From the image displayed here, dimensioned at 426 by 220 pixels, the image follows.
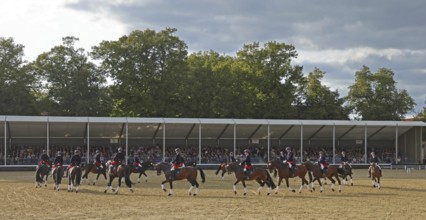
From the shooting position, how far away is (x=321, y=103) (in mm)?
68250

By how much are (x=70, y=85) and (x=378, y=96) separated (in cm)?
3775

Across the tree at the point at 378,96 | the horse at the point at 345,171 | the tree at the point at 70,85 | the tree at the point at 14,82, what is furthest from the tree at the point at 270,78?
the horse at the point at 345,171

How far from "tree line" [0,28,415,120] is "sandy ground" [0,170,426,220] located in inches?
1155

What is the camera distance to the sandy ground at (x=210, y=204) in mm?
17875

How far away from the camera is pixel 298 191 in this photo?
27625 mm

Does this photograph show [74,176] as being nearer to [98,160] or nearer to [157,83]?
[98,160]

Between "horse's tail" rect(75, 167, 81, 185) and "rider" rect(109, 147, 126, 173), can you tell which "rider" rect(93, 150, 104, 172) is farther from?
"horse's tail" rect(75, 167, 81, 185)

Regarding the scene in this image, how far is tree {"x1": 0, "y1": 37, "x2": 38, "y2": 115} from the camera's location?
5588 centimetres

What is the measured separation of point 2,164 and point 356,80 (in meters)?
44.9

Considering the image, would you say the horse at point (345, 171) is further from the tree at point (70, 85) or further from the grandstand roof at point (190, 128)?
the tree at point (70, 85)

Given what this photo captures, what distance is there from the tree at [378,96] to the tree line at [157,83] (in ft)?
12.3

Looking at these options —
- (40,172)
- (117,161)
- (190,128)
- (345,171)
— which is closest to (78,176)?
(117,161)

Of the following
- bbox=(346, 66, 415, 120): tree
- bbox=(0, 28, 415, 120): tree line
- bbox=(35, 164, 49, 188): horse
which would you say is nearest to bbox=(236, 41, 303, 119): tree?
bbox=(0, 28, 415, 120): tree line

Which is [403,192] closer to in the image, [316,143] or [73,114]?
[316,143]
